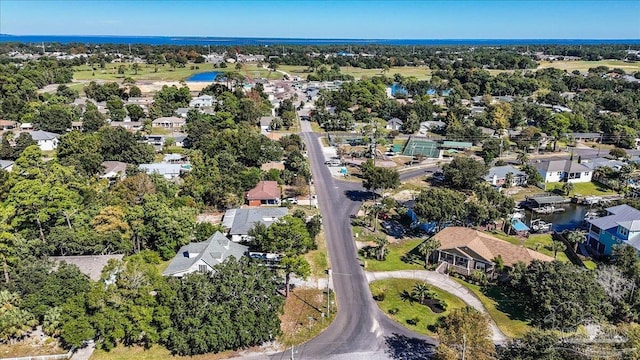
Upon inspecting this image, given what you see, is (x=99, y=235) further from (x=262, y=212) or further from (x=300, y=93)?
(x=300, y=93)

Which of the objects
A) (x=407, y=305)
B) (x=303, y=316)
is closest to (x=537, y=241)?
(x=407, y=305)

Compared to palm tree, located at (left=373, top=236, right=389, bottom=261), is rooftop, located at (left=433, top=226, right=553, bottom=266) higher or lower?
higher

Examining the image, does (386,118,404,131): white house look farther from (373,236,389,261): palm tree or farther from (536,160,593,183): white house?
(373,236,389,261): palm tree

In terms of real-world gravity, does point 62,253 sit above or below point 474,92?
below

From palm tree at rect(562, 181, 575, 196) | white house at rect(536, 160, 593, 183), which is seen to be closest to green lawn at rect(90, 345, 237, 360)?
palm tree at rect(562, 181, 575, 196)

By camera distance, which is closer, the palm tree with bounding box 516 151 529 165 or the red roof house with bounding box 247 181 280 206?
the red roof house with bounding box 247 181 280 206

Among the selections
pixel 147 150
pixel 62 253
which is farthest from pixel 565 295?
pixel 147 150
